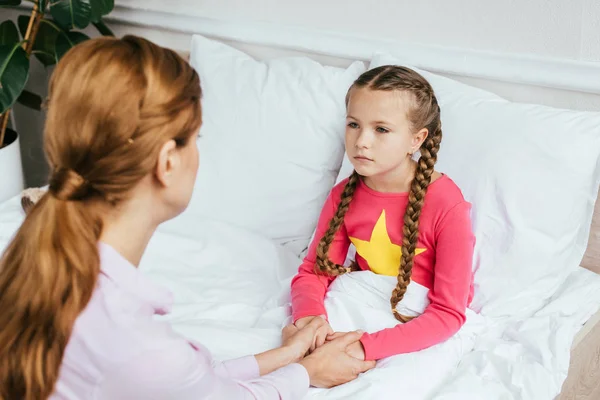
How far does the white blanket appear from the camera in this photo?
3.94 feet

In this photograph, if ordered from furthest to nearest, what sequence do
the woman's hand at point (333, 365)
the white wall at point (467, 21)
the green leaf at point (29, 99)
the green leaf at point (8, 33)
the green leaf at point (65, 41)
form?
the green leaf at point (29, 99) → the green leaf at point (8, 33) → the green leaf at point (65, 41) → the white wall at point (467, 21) → the woman's hand at point (333, 365)

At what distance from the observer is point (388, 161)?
1.29 m

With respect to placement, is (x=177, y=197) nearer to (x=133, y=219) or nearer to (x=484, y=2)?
(x=133, y=219)

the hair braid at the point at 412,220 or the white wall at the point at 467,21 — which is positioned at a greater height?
the white wall at the point at 467,21

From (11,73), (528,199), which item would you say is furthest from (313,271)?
(11,73)

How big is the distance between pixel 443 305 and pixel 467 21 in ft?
2.42

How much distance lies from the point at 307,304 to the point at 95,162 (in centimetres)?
63

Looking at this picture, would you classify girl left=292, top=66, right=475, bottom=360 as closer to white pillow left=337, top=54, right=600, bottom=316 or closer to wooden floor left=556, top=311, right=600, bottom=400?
white pillow left=337, top=54, right=600, bottom=316

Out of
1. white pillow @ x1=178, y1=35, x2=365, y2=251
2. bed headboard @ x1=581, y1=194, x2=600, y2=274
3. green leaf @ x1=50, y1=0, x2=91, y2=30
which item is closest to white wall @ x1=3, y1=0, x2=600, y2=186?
white pillow @ x1=178, y1=35, x2=365, y2=251

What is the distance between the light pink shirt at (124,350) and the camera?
2.71 ft

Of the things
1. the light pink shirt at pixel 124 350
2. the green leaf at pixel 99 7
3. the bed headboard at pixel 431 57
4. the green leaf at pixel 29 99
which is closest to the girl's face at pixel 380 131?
the bed headboard at pixel 431 57

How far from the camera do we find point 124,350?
825 millimetres

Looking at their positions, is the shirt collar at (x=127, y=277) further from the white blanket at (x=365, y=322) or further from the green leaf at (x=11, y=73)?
the green leaf at (x=11, y=73)

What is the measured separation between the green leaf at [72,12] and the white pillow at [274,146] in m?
0.54
